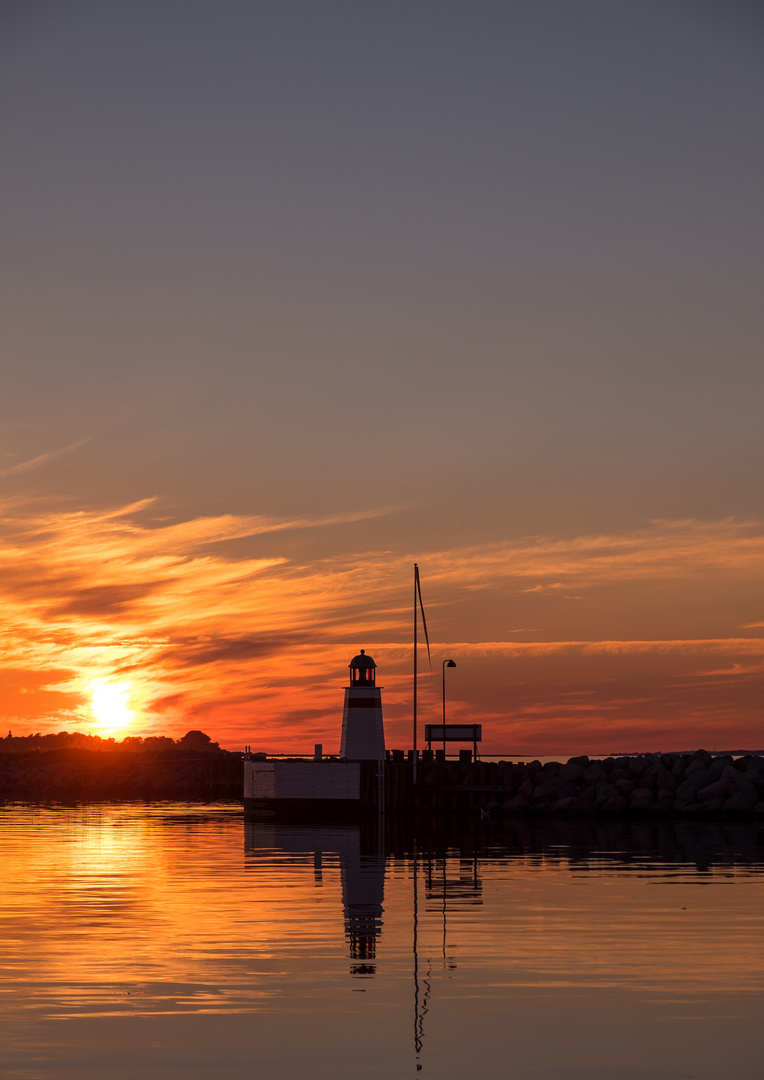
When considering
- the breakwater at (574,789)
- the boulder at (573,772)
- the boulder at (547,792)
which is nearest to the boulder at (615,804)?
the breakwater at (574,789)

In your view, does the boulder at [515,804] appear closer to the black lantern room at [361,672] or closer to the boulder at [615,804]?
the boulder at [615,804]

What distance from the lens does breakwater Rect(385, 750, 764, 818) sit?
185ft

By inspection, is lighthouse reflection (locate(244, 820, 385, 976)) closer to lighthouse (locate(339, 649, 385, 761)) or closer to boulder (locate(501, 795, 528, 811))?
lighthouse (locate(339, 649, 385, 761))

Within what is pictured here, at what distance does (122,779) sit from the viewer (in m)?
109

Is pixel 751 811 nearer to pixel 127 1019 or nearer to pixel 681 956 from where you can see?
pixel 681 956

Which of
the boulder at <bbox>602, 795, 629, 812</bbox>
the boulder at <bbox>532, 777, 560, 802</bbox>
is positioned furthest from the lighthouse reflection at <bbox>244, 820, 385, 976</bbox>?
the boulder at <bbox>602, 795, 629, 812</bbox>

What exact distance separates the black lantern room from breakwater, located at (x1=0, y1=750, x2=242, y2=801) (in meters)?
48.6

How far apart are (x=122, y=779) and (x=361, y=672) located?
59187mm

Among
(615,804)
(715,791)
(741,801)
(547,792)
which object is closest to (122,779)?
(547,792)

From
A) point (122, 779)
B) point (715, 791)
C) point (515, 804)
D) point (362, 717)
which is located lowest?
point (122, 779)

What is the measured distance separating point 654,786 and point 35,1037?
1932 inches

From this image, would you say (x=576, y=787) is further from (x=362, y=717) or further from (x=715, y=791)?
(x=362, y=717)

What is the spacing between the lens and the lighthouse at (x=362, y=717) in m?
55.8

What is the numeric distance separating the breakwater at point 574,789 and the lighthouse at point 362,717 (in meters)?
2.19
